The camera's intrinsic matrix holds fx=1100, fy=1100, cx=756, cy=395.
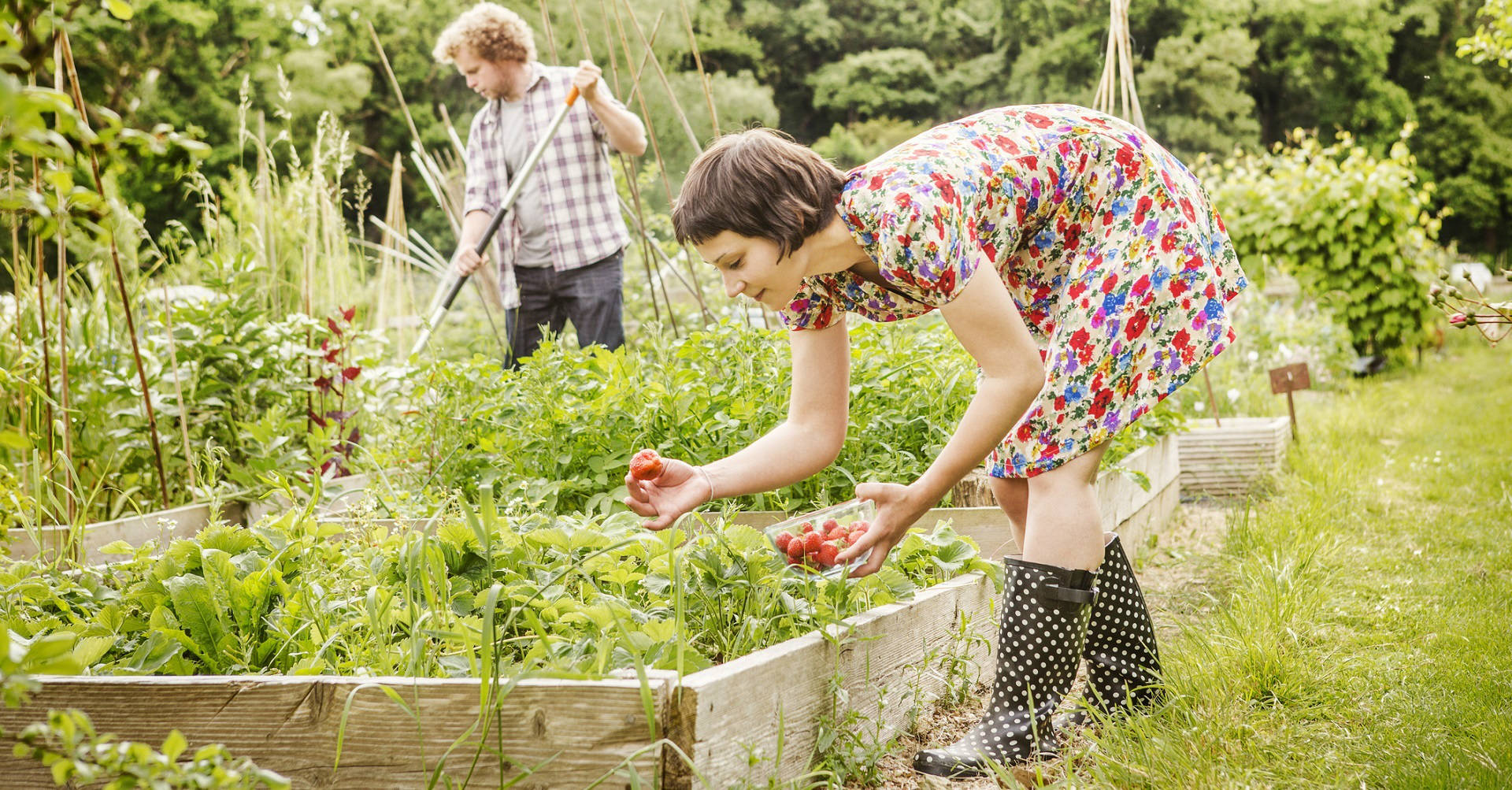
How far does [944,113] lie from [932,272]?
18.6 metres

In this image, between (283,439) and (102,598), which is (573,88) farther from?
(102,598)

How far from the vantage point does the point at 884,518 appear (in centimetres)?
151

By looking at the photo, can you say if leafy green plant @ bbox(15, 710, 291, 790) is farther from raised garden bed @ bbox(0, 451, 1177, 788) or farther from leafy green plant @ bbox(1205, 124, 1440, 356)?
leafy green plant @ bbox(1205, 124, 1440, 356)

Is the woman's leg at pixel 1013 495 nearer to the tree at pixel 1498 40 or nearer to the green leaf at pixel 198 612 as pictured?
the green leaf at pixel 198 612

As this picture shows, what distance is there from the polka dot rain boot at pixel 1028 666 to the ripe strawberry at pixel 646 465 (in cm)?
54

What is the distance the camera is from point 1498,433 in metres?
4.38

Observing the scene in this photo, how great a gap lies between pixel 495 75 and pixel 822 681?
2890mm

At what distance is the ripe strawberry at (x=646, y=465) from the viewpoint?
5.04ft

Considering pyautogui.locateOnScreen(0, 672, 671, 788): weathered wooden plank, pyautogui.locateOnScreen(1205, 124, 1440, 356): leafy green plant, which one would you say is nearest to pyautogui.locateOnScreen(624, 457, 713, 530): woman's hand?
pyautogui.locateOnScreen(0, 672, 671, 788): weathered wooden plank

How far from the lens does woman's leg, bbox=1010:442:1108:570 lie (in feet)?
5.18

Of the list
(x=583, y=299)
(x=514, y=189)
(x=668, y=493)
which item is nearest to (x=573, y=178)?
(x=514, y=189)

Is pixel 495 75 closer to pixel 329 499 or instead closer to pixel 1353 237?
pixel 329 499

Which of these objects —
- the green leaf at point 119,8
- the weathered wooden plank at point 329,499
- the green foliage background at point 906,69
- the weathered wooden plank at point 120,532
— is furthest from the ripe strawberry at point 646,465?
the green foliage background at point 906,69

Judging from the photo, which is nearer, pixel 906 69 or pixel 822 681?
pixel 822 681
